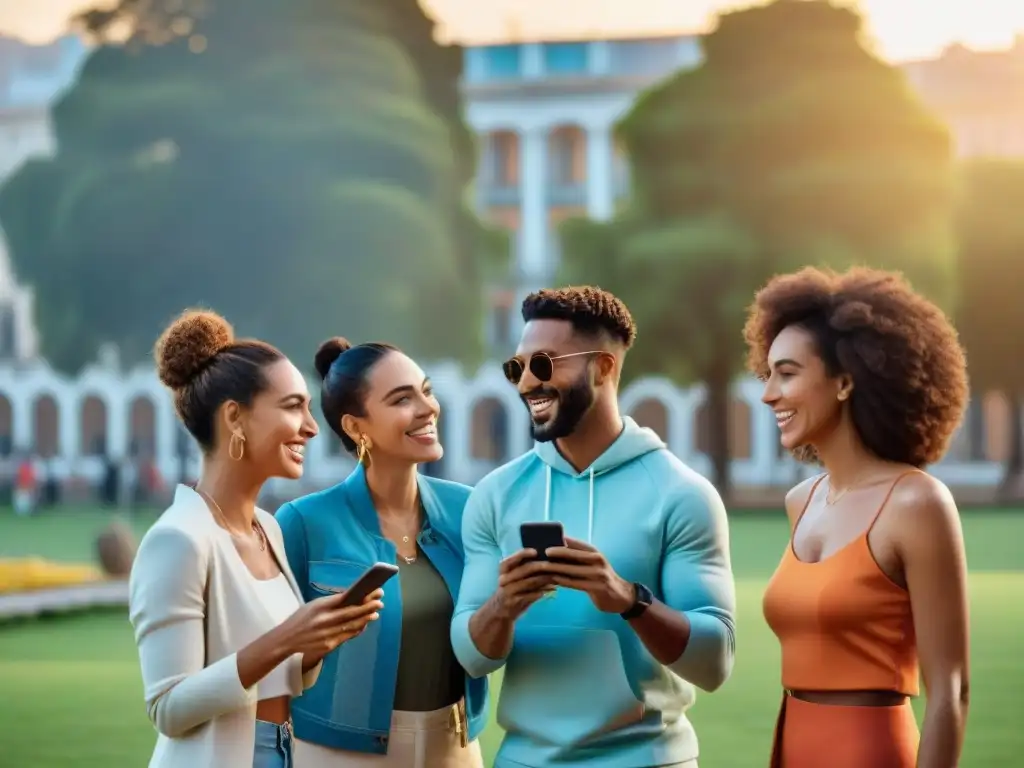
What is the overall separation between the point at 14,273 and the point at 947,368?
34.1 meters

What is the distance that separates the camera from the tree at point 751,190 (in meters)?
32.5

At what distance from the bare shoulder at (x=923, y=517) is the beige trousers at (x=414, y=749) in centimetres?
147

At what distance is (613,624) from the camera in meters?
4.35

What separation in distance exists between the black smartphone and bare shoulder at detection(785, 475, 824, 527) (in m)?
0.86

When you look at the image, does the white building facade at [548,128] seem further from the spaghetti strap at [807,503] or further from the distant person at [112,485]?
the spaghetti strap at [807,503]

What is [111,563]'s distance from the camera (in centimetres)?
2025

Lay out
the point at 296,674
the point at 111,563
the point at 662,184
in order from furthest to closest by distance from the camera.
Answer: the point at 662,184 < the point at 111,563 < the point at 296,674

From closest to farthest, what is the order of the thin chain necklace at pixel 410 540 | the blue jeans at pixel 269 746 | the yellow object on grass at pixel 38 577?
the blue jeans at pixel 269 746
the thin chain necklace at pixel 410 540
the yellow object on grass at pixel 38 577

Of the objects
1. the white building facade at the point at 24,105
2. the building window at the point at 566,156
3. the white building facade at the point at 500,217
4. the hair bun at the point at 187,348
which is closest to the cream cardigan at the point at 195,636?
the hair bun at the point at 187,348

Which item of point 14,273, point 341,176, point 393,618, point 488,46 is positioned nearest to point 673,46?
point 488,46

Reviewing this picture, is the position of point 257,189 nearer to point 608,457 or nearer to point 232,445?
point 232,445

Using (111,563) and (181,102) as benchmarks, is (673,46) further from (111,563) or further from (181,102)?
(111,563)

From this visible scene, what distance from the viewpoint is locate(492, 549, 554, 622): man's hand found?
12.9ft

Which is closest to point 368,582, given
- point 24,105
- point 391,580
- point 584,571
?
point 584,571
